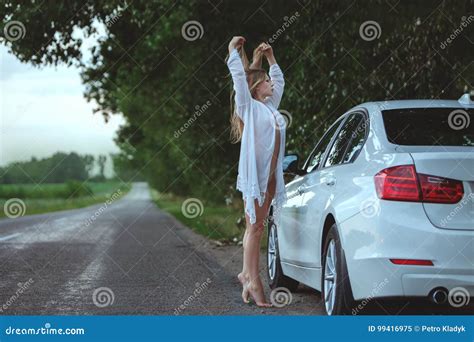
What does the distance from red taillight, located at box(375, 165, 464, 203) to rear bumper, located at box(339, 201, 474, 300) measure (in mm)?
55

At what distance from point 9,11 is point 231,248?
5.31m

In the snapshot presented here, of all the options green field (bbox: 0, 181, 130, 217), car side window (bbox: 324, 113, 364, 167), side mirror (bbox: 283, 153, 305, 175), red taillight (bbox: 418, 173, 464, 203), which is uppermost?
car side window (bbox: 324, 113, 364, 167)

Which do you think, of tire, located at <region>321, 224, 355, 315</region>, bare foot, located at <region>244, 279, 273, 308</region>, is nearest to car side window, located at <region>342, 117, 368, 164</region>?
tire, located at <region>321, 224, 355, 315</region>

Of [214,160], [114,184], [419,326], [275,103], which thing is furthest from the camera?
[114,184]

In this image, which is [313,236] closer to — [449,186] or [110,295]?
[449,186]

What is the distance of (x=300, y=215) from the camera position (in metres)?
6.75

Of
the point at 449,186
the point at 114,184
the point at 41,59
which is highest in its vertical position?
the point at 41,59

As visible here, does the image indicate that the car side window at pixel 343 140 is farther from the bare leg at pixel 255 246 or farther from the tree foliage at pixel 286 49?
the tree foliage at pixel 286 49

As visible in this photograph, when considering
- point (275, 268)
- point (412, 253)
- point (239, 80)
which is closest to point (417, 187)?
point (412, 253)

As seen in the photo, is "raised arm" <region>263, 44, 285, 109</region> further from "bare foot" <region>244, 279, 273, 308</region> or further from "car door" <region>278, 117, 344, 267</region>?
"bare foot" <region>244, 279, 273, 308</region>

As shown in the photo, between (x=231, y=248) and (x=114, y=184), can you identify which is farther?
(x=114, y=184)

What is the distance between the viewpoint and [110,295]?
739cm

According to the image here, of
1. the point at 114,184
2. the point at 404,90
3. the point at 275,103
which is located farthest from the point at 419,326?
the point at 114,184

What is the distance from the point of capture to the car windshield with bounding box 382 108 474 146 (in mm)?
5461
